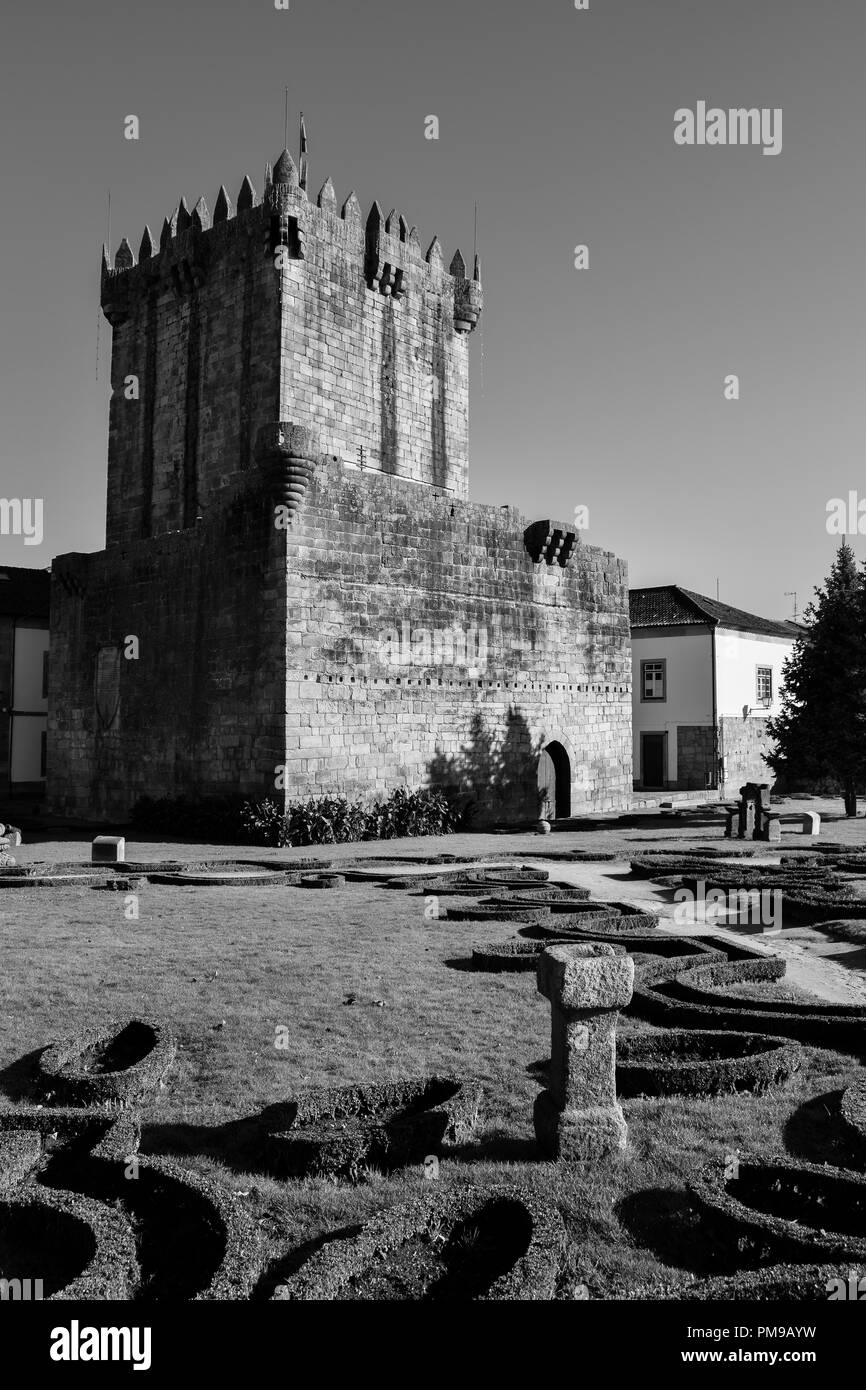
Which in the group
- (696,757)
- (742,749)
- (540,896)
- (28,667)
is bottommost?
(540,896)

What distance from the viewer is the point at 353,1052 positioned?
7.21 m

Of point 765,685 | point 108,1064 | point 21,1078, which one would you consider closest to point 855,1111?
point 108,1064

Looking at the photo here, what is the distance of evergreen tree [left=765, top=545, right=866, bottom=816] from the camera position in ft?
89.4

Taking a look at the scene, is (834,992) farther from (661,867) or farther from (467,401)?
(467,401)

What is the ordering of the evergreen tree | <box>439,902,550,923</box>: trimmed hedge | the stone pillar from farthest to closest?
1. the evergreen tree
2. <box>439,902,550,923</box>: trimmed hedge
3. the stone pillar

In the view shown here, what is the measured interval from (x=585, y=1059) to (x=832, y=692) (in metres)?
24.6

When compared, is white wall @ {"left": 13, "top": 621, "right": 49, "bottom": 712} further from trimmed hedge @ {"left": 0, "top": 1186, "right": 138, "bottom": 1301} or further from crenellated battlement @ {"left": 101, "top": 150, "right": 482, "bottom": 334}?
trimmed hedge @ {"left": 0, "top": 1186, "right": 138, "bottom": 1301}

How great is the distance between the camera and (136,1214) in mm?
4996

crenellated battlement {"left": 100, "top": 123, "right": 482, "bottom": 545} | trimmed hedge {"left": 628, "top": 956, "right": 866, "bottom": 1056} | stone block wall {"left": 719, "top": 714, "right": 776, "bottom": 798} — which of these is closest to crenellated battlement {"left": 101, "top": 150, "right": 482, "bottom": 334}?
crenellated battlement {"left": 100, "top": 123, "right": 482, "bottom": 545}

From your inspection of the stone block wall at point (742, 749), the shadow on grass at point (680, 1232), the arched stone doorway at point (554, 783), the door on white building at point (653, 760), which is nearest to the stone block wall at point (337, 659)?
the arched stone doorway at point (554, 783)

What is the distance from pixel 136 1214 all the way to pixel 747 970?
20.9ft

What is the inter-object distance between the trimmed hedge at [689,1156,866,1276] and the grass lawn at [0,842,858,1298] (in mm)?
171

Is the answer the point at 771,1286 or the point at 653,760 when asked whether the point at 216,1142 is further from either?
the point at 653,760
